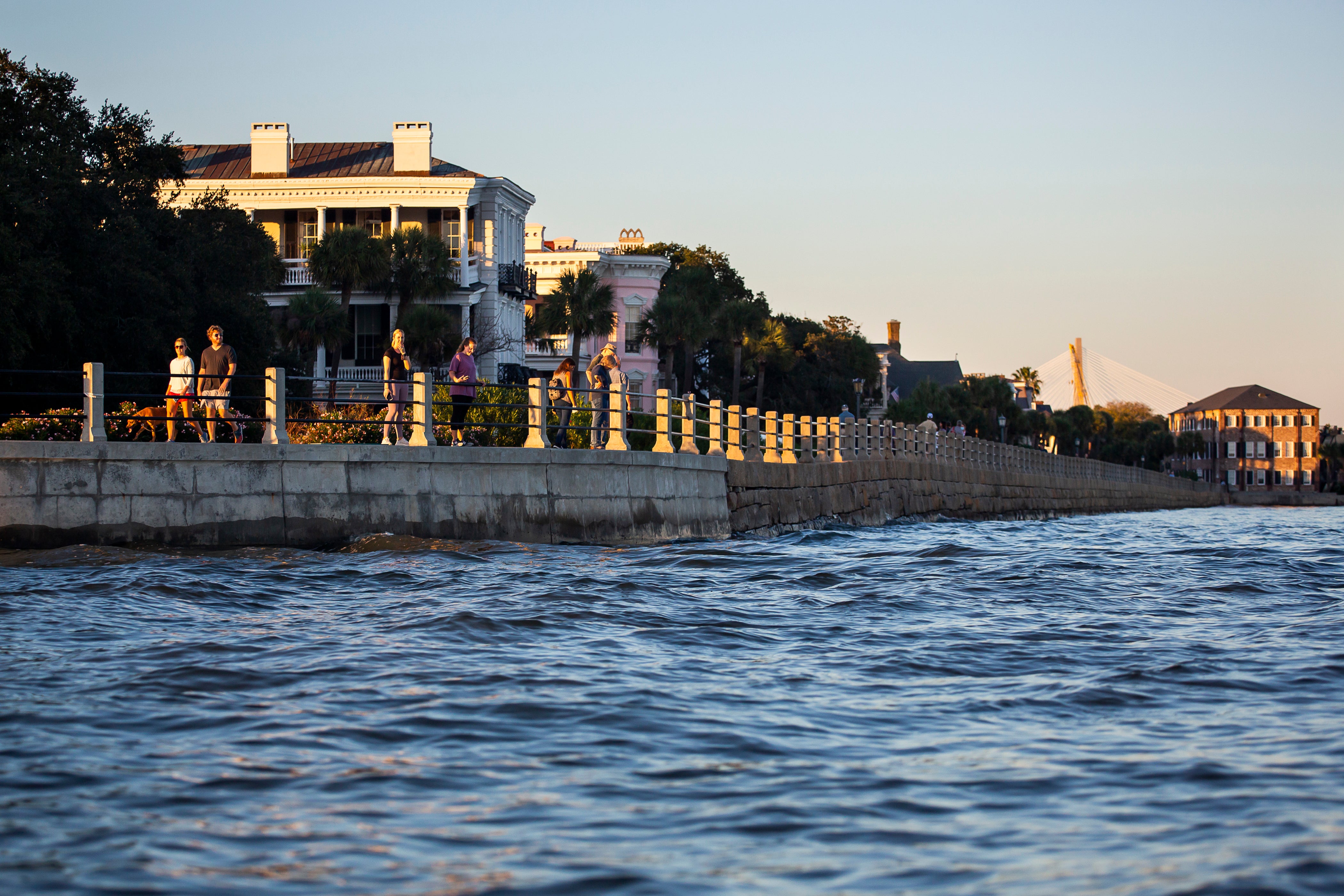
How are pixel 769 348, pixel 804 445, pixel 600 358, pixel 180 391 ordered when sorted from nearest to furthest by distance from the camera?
pixel 180 391 → pixel 600 358 → pixel 804 445 → pixel 769 348

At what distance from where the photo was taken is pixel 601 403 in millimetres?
19547

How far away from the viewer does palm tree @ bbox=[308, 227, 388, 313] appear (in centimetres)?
4694

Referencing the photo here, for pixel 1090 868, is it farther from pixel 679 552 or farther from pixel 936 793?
pixel 679 552

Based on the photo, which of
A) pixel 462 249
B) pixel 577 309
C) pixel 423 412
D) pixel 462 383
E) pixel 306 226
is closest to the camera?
pixel 423 412

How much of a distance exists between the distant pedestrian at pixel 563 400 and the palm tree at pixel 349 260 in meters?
26.1

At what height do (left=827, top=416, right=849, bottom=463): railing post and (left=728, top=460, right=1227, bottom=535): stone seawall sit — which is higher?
(left=827, top=416, right=849, bottom=463): railing post

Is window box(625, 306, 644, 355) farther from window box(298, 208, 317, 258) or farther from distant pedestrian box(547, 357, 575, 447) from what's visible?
distant pedestrian box(547, 357, 575, 447)

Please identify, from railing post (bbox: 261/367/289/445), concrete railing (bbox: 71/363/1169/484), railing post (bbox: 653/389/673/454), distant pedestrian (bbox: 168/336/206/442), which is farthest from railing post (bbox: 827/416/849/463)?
railing post (bbox: 261/367/289/445)

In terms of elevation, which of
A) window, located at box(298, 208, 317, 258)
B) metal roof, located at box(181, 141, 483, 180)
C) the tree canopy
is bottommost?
the tree canopy

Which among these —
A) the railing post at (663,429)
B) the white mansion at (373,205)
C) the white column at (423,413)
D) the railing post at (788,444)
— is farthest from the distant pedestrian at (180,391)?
the white mansion at (373,205)

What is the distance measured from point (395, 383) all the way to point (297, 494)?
8.65 feet

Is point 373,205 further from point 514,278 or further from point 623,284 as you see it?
point 623,284

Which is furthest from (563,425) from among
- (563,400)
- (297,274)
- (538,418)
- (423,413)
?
(297,274)

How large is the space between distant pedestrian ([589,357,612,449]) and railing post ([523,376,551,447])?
1.22 meters
